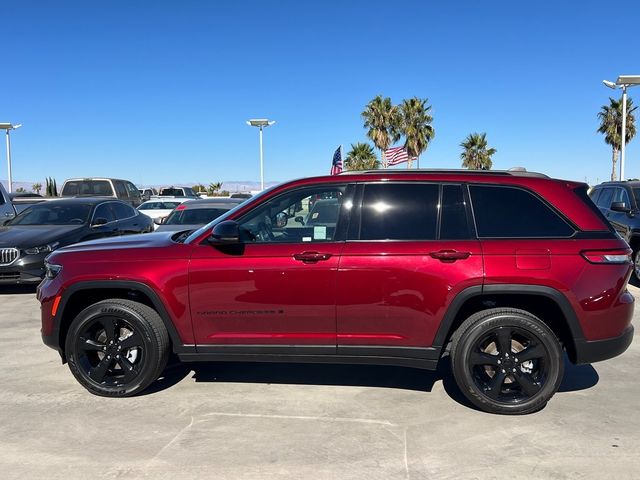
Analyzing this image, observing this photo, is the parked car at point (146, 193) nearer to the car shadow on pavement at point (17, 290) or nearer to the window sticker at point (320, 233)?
the car shadow on pavement at point (17, 290)

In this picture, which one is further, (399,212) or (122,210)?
(122,210)

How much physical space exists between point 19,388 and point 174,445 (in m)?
1.93

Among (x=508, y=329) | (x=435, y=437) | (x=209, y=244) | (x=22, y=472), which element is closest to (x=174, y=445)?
(x=22, y=472)

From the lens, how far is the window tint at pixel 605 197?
10.1 metres

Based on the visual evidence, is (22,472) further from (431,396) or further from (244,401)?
(431,396)

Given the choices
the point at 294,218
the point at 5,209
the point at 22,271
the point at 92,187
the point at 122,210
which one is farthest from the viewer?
the point at 92,187

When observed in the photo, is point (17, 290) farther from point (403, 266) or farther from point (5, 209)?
point (403, 266)

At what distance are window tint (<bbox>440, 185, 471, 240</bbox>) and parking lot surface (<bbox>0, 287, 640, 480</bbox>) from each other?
4.41ft

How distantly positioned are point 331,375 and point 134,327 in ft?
5.79

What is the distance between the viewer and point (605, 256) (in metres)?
3.70

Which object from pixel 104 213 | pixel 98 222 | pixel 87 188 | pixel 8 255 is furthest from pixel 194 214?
pixel 87 188

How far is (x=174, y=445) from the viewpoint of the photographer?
3.40 meters

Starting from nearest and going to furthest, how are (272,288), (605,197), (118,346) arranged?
(272,288), (118,346), (605,197)

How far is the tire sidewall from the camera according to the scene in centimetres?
402
